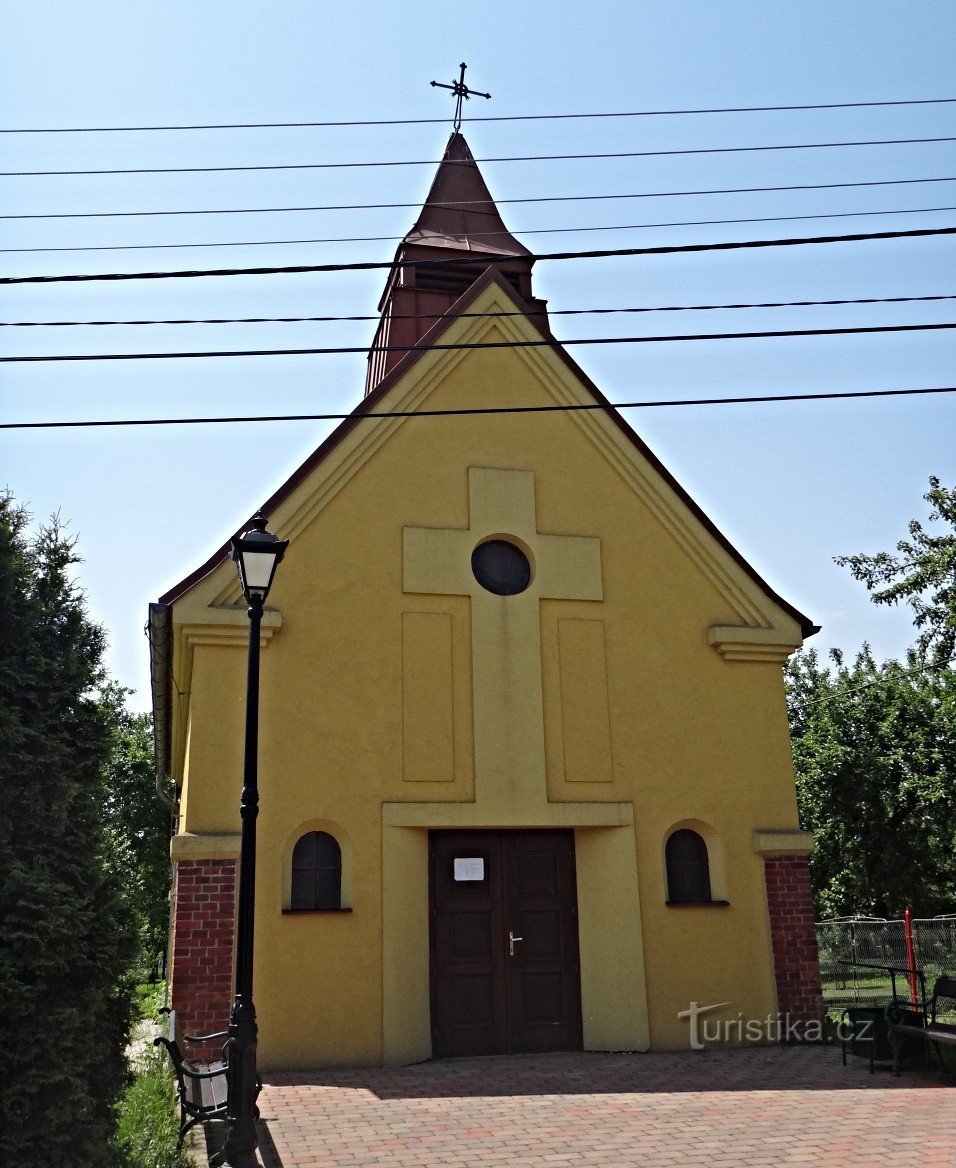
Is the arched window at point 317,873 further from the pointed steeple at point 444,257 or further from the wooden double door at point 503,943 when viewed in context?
the pointed steeple at point 444,257

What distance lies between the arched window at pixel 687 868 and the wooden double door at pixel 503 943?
48.9 inches

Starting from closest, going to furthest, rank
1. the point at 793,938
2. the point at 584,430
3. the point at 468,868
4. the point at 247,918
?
the point at 247,918
the point at 468,868
the point at 793,938
the point at 584,430

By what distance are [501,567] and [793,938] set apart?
573cm

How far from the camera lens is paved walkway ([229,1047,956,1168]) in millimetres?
7809

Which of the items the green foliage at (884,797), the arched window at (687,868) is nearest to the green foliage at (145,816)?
the green foliage at (884,797)

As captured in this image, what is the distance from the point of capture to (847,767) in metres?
34.8

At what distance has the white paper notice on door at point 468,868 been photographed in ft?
41.8

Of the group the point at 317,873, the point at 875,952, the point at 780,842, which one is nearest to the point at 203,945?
the point at 317,873

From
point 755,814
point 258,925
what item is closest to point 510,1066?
point 258,925

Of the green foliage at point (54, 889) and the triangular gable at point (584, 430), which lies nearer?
the green foliage at point (54, 889)

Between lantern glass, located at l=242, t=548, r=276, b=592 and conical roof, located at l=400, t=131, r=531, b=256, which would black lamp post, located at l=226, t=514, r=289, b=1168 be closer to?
lantern glass, located at l=242, t=548, r=276, b=592

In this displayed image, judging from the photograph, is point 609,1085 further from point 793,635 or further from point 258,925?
point 793,635

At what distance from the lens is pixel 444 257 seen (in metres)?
17.3

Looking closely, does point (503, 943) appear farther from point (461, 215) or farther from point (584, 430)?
point (461, 215)
